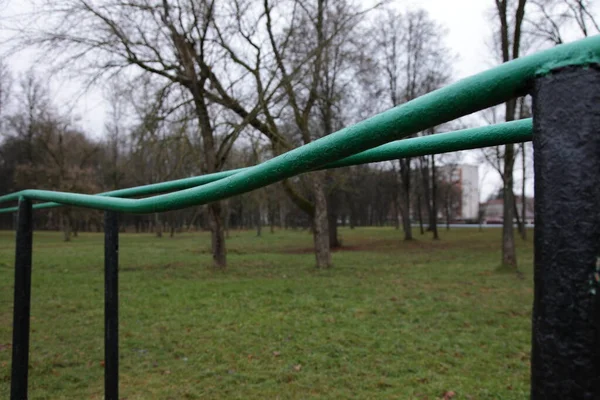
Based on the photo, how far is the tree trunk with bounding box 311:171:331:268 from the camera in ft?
44.1

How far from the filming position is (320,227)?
13.9 m

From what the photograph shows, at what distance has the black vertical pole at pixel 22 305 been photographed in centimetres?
184

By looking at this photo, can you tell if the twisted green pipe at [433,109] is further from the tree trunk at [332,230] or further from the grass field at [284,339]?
the tree trunk at [332,230]

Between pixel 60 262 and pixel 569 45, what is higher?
pixel 569 45

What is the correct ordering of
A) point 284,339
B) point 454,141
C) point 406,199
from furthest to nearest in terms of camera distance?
point 406,199 < point 284,339 < point 454,141

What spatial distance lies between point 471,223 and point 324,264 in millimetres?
64408

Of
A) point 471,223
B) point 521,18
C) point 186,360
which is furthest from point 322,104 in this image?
point 471,223

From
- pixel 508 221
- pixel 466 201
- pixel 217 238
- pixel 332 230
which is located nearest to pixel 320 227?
pixel 217 238

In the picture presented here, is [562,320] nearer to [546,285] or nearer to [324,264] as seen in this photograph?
[546,285]

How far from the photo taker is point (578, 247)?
0.42 m

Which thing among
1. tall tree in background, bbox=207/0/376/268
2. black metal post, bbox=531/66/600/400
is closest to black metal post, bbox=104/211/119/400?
black metal post, bbox=531/66/600/400

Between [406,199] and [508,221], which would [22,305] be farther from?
[406,199]

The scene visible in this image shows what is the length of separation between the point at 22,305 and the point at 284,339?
3.70 m

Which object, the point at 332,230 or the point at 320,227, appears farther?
the point at 332,230
